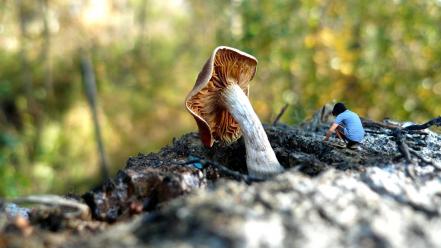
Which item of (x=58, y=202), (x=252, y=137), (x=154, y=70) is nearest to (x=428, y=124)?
(x=252, y=137)

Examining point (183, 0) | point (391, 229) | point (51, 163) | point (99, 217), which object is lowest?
point (51, 163)

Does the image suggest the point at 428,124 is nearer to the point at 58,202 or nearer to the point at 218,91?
the point at 218,91

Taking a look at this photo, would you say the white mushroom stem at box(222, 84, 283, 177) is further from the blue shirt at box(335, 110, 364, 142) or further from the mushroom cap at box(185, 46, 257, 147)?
the blue shirt at box(335, 110, 364, 142)

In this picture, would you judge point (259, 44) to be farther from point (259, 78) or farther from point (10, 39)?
point (10, 39)

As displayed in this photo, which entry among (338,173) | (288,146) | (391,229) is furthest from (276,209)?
(288,146)

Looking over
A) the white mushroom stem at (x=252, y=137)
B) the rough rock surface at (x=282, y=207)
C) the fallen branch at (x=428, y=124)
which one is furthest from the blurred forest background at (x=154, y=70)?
the rough rock surface at (x=282, y=207)

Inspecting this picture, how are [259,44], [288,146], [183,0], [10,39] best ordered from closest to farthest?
[288,146], [259,44], [10,39], [183,0]

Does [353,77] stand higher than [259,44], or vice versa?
[259,44]

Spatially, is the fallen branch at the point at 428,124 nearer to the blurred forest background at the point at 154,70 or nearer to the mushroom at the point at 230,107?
the mushroom at the point at 230,107
